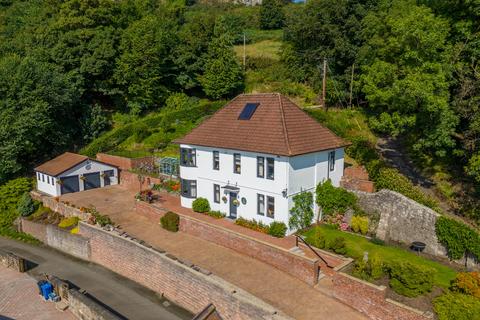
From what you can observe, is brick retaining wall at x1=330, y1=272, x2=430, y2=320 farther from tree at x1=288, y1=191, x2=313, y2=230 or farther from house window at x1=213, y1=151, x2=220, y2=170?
house window at x1=213, y1=151, x2=220, y2=170

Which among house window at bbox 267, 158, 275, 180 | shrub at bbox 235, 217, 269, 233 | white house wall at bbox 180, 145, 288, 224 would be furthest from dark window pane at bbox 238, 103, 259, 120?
shrub at bbox 235, 217, 269, 233

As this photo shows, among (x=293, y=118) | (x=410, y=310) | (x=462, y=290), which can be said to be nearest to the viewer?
(x=410, y=310)

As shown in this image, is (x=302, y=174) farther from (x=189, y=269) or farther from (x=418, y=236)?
(x=189, y=269)

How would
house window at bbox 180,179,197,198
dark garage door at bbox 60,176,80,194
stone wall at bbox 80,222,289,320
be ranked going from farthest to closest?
dark garage door at bbox 60,176,80,194 → house window at bbox 180,179,197,198 → stone wall at bbox 80,222,289,320

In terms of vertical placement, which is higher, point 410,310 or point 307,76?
point 307,76

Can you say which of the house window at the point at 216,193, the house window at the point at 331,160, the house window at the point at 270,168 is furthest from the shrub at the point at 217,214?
the house window at the point at 331,160

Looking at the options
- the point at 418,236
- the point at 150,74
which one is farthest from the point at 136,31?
the point at 418,236
